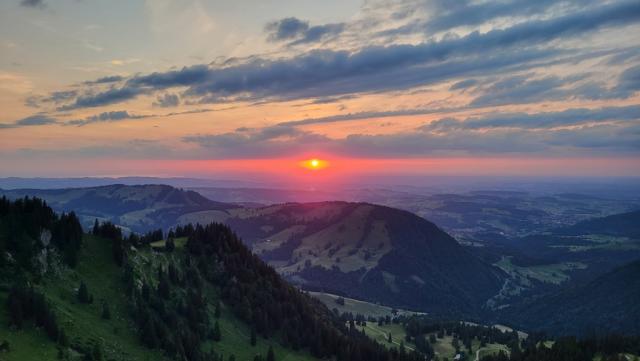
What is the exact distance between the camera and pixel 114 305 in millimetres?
143625

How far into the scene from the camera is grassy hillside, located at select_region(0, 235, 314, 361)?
10619cm

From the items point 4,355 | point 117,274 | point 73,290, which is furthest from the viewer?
point 117,274

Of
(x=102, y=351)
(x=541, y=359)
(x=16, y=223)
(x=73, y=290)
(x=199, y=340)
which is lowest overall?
(x=541, y=359)

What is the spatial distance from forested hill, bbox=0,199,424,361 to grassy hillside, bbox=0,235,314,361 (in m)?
0.29

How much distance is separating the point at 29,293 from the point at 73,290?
74.1 ft

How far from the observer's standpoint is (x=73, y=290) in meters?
137

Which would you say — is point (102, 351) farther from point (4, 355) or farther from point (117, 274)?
point (117, 274)

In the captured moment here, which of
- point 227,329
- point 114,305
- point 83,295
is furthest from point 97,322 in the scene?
point 227,329

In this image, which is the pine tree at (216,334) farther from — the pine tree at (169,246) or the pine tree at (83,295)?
the pine tree at (83,295)

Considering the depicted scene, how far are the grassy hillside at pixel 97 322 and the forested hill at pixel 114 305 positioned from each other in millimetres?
294

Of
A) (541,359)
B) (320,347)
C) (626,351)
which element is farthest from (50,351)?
(626,351)

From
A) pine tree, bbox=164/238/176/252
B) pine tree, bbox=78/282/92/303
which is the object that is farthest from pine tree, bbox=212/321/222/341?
pine tree, bbox=78/282/92/303

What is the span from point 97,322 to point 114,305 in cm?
1283

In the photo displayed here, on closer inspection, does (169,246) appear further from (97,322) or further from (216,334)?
(97,322)
